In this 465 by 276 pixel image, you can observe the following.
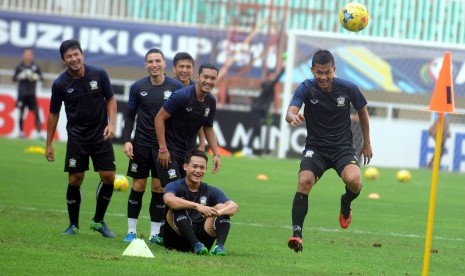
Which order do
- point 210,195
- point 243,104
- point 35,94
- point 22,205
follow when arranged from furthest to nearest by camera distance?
point 243,104, point 35,94, point 22,205, point 210,195

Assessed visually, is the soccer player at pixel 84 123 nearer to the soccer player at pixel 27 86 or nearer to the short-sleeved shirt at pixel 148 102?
the short-sleeved shirt at pixel 148 102

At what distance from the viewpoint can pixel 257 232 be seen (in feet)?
46.8

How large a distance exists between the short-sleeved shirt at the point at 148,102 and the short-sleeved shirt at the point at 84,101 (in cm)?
28

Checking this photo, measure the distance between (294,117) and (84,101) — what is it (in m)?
2.75

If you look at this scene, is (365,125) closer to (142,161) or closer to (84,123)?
(142,161)

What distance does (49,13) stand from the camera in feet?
117

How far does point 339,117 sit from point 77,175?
9.57 ft

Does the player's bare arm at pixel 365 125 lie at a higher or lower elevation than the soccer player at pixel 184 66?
lower

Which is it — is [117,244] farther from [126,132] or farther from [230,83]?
[230,83]

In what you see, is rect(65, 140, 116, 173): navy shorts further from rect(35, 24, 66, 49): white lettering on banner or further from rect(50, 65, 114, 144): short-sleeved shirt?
rect(35, 24, 66, 49): white lettering on banner

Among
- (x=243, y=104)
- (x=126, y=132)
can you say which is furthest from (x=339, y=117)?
(x=243, y=104)

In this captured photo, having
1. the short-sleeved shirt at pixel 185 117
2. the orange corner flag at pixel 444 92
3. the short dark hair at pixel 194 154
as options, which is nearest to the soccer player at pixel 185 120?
the short-sleeved shirt at pixel 185 117

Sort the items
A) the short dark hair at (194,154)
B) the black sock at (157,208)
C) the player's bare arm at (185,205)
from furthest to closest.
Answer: the black sock at (157,208)
the short dark hair at (194,154)
the player's bare arm at (185,205)

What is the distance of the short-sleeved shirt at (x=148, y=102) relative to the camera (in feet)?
41.8
